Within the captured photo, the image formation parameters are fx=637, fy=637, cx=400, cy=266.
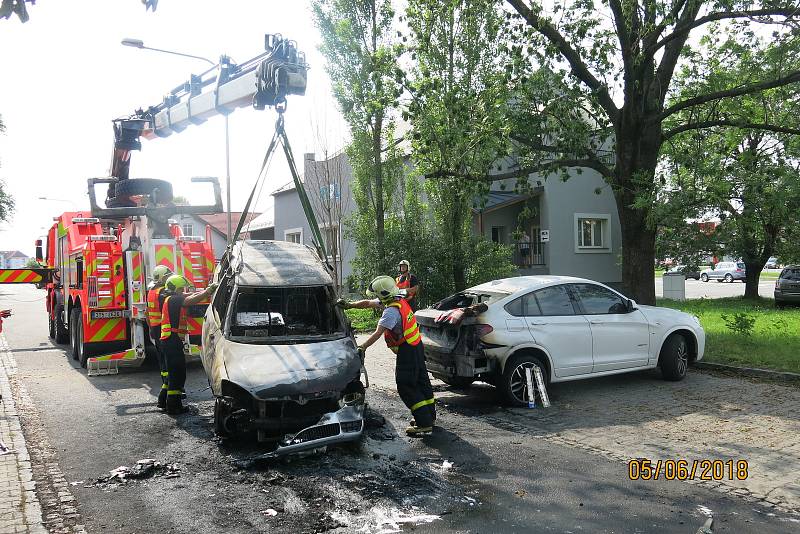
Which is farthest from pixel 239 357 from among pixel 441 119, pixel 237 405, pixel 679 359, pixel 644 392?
pixel 441 119

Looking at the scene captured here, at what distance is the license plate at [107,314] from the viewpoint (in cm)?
1058

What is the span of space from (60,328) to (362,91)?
9.96m

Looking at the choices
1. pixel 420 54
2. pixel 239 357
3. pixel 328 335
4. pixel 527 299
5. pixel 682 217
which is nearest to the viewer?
pixel 239 357

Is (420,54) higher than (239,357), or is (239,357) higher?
(420,54)

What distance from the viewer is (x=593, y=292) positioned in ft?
28.7

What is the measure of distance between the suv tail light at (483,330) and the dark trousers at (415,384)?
46.1 inches

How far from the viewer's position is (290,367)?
6094 millimetres

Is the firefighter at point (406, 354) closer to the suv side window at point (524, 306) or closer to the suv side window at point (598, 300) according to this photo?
the suv side window at point (524, 306)

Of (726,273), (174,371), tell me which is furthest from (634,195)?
(726,273)

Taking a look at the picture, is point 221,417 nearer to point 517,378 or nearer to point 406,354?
point 406,354

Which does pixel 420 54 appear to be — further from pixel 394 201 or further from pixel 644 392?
pixel 644 392

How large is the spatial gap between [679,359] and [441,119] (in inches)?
251
